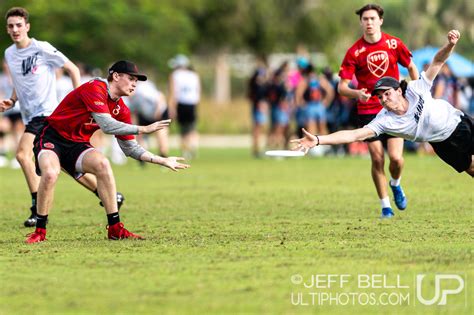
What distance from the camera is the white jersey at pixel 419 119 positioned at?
10547 mm

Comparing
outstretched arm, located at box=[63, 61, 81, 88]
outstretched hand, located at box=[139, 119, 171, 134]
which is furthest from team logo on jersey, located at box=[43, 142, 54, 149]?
outstretched arm, located at box=[63, 61, 81, 88]

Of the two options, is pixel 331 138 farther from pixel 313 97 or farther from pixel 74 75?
pixel 313 97

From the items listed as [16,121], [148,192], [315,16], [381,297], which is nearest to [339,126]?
[16,121]

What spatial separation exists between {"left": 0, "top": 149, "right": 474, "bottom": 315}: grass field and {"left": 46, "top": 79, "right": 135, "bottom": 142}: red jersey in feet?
3.59

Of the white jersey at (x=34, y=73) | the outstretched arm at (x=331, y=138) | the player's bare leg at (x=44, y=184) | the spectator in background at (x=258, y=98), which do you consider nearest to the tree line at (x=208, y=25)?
the spectator in background at (x=258, y=98)

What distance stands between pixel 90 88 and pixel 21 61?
8.84 feet

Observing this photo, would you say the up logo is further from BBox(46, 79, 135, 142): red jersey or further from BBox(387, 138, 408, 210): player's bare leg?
BBox(387, 138, 408, 210): player's bare leg

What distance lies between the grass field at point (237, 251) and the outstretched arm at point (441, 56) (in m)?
1.60

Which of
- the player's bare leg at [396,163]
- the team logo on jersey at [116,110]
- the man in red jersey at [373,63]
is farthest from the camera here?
the player's bare leg at [396,163]

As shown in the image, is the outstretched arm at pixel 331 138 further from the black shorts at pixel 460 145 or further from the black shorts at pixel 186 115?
the black shorts at pixel 186 115

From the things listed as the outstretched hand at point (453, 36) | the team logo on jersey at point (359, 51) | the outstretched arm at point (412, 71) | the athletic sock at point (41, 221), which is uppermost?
the outstretched hand at point (453, 36)

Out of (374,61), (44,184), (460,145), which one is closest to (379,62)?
(374,61)

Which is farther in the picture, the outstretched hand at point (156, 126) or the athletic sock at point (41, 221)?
the athletic sock at point (41, 221)

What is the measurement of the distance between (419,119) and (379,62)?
2167mm
